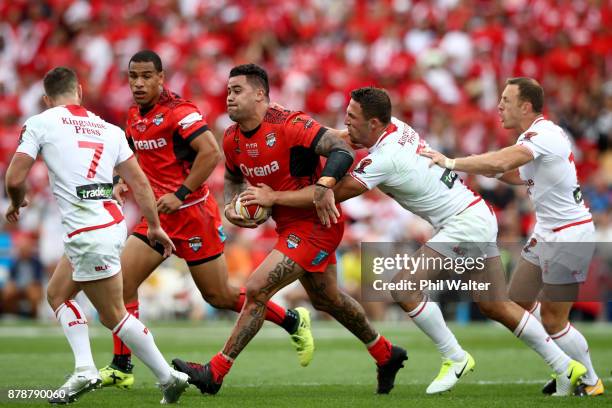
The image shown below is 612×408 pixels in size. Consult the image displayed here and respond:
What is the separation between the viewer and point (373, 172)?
8.30 meters

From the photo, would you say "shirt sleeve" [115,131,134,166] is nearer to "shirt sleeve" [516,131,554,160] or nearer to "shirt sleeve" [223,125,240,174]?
"shirt sleeve" [223,125,240,174]

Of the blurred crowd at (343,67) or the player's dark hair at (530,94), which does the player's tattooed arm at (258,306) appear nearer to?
the player's dark hair at (530,94)

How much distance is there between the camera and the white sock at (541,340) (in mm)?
8477

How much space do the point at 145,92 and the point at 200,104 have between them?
36.8 feet

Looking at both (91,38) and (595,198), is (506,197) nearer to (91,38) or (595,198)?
(595,198)

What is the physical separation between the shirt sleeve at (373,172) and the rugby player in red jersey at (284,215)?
0.13m

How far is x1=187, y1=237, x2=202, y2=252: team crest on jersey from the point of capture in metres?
9.26

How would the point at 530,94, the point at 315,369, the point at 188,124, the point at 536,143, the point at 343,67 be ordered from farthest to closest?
the point at 343,67
the point at 315,369
the point at 188,124
the point at 530,94
the point at 536,143

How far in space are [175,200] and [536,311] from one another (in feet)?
11.0

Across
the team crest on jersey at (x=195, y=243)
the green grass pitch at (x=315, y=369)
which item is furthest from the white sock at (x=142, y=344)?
the team crest on jersey at (x=195, y=243)

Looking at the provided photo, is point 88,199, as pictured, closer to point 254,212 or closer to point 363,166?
point 254,212

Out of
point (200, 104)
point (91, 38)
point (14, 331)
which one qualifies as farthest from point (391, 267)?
point (91, 38)

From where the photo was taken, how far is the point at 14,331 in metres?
16.1

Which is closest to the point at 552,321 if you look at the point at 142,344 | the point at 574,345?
the point at 574,345
